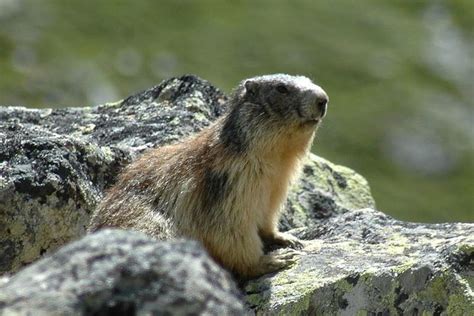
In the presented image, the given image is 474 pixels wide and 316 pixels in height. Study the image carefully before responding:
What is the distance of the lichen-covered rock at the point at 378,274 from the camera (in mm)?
8898

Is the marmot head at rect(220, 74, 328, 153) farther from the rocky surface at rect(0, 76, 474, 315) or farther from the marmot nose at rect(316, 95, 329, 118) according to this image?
the rocky surface at rect(0, 76, 474, 315)

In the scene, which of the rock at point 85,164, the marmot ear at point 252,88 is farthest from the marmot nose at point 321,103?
the rock at point 85,164

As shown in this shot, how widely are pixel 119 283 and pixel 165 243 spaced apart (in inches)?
14.4

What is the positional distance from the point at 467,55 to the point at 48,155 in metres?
84.7

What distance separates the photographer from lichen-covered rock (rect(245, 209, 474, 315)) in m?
8.90

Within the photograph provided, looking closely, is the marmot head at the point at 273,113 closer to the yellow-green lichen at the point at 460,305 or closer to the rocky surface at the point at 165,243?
the rocky surface at the point at 165,243

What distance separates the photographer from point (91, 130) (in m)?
14.1

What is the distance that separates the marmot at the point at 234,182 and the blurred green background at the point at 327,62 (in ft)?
194

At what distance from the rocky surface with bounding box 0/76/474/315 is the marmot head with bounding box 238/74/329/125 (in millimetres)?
1186

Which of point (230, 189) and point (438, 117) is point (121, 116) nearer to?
point (230, 189)

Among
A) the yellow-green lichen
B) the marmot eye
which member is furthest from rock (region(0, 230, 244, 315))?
the marmot eye

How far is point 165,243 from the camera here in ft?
18.5

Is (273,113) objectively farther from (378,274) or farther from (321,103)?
(378,274)

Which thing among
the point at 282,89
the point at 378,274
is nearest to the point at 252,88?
the point at 282,89
